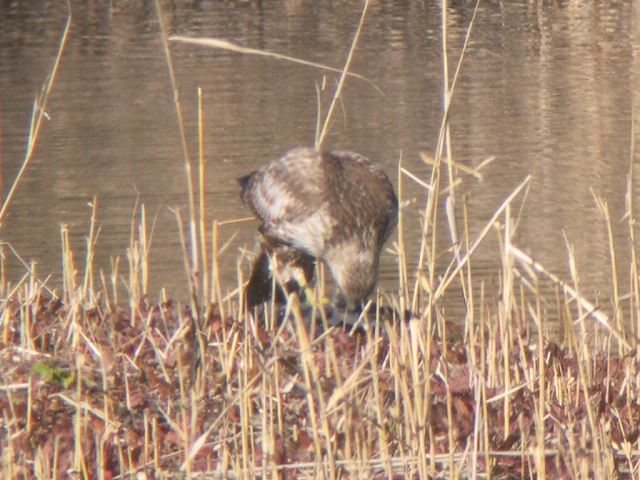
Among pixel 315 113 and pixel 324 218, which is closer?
pixel 324 218

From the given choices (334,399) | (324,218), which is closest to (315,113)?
(324,218)

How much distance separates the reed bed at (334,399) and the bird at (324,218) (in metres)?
0.64

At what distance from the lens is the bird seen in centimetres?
562

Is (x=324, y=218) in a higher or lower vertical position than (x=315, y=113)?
higher

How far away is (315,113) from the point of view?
1406cm

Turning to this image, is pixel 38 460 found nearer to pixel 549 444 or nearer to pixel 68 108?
pixel 549 444

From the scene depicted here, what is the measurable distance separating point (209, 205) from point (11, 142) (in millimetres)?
3843

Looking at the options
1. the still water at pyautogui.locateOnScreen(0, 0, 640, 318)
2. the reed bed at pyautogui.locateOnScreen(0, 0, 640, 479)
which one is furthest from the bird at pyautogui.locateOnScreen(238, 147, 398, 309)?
the reed bed at pyautogui.locateOnScreen(0, 0, 640, 479)

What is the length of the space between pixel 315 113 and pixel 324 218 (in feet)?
27.4

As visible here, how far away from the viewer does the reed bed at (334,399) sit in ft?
11.4

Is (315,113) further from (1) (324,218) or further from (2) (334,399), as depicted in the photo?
(2) (334,399)

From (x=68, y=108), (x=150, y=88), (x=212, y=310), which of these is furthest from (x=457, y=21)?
(x=212, y=310)

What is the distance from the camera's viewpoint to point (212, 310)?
14.9 ft

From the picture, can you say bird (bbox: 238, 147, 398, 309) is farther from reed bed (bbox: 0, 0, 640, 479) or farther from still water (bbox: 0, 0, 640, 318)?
reed bed (bbox: 0, 0, 640, 479)
